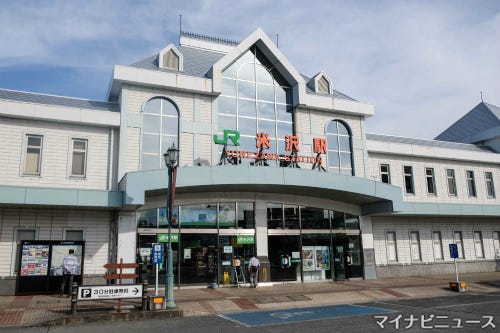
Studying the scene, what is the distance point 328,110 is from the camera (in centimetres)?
2428

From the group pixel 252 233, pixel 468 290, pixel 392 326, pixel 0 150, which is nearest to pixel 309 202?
pixel 252 233

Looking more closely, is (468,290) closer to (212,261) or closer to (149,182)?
(212,261)

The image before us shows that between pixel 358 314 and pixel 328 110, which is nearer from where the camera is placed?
pixel 358 314

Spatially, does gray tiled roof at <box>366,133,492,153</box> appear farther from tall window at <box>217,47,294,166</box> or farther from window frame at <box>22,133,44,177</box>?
window frame at <box>22,133,44,177</box>

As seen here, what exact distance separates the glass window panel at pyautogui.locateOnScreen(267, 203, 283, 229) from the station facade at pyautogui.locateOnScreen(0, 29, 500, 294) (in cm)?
6

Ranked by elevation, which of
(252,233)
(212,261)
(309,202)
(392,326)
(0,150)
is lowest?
(392,326)

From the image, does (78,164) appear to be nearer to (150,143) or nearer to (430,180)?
(150,143)

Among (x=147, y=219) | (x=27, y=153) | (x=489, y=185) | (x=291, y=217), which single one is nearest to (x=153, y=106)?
(x=147, y=219)

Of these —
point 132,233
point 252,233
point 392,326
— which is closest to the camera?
point 392,326

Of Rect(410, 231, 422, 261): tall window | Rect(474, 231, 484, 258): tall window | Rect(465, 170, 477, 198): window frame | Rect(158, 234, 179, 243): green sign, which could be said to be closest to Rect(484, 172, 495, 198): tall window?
Rect(465, 170, 477, 198): window frame

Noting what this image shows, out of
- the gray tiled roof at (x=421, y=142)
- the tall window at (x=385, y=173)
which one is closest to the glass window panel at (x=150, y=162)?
the gray tiled roof at (x=421, y=142)

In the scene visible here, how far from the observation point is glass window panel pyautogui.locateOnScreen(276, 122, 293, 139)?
75.6 ft

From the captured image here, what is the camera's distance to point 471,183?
1165 inches

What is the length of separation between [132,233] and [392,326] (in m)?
11.9
